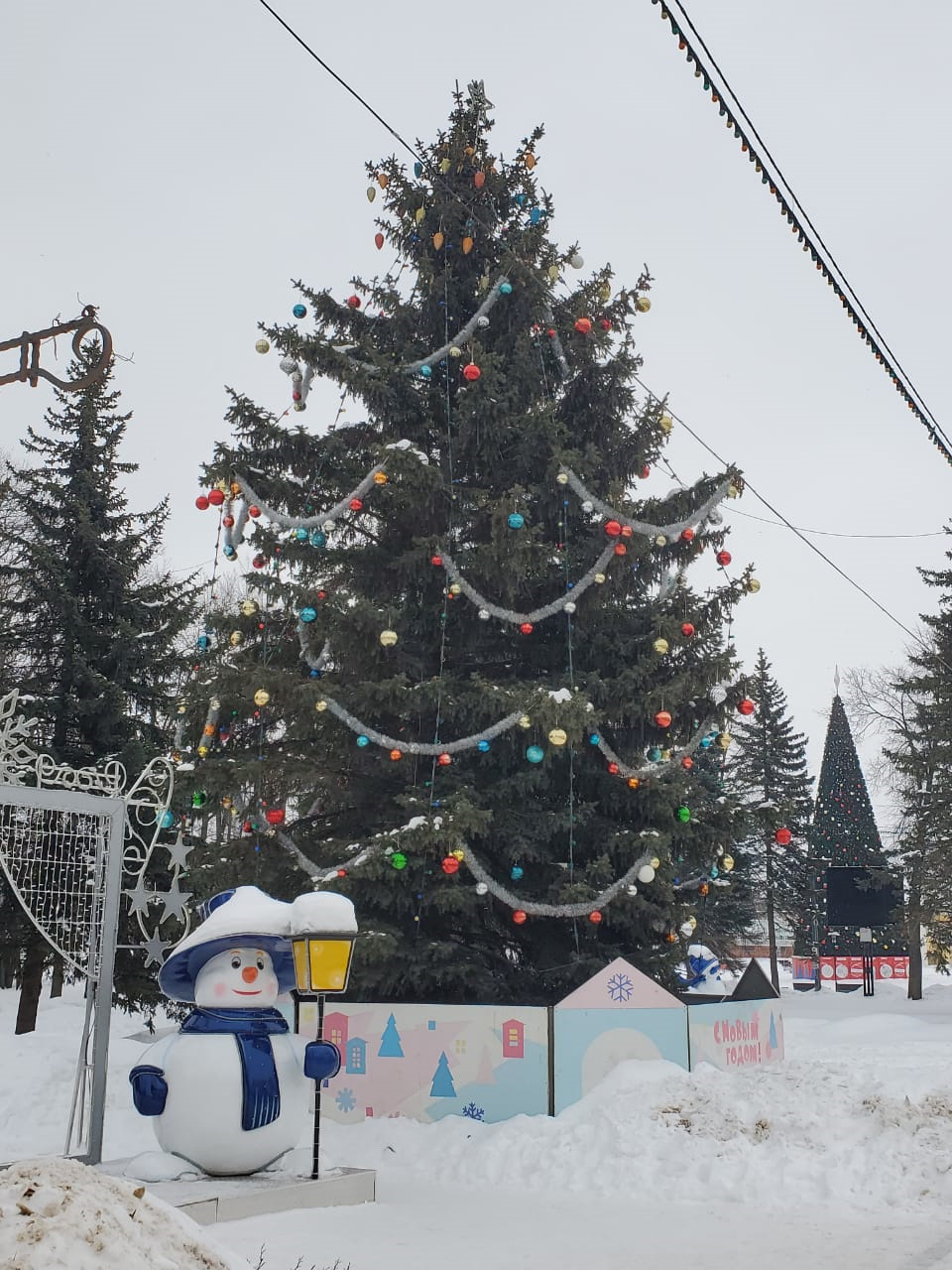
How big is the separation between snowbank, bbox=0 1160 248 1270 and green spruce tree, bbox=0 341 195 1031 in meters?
13.0

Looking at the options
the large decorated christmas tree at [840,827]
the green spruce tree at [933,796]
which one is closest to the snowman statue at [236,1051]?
the green spruce tree at [933,796]

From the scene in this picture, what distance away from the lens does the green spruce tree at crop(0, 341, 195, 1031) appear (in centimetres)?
1656

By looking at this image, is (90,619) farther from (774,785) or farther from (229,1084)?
(774,785)

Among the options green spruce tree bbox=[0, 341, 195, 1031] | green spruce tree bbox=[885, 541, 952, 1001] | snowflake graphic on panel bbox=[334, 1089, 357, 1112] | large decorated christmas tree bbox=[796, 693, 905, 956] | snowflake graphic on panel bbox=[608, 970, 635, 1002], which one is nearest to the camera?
snowflake graphic on panel bbox=[608, 970, 635, 1002]

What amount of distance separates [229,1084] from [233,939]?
1.02m

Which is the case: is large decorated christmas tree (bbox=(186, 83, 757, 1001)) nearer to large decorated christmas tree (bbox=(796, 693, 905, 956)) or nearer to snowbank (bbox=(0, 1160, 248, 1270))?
snowbank (bbox=(0, 1160, 248, 1270))

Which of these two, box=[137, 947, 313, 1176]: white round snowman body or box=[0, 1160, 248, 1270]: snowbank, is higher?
box=[0, 1160, 248, 1270]: snowbank

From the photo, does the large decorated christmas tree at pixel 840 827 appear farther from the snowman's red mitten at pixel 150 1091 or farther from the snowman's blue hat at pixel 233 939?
the snowman's red mitten at pixel 150 1091

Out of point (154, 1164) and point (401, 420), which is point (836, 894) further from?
point (154, 1164)

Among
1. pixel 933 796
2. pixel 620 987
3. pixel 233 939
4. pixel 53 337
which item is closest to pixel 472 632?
pixel 620 987

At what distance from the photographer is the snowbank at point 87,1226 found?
2953 mm

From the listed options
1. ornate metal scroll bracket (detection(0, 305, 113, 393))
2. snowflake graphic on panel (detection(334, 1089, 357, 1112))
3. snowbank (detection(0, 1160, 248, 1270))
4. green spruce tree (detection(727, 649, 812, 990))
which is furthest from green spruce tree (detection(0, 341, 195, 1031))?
green spruce tree (detection(727, 649, 812, 990))

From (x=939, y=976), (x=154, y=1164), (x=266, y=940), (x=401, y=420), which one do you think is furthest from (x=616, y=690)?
(x=939, y=976)

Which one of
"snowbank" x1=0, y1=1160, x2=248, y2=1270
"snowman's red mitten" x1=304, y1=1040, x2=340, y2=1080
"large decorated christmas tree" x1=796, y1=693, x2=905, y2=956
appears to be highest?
"large decorated christmas tree" x1=796, y1=693, x2=905, y2=956
